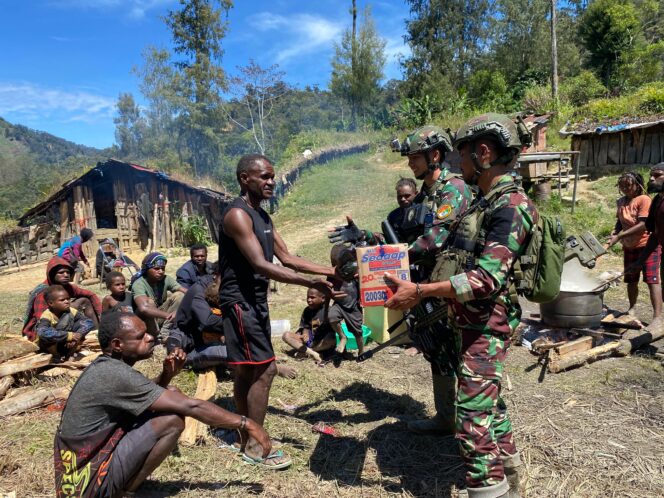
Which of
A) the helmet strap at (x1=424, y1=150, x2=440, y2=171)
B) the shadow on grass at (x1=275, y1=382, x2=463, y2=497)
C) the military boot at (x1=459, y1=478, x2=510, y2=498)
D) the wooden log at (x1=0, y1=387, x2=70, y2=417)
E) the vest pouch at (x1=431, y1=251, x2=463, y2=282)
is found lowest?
the shadow on grass at (x1=275, y1=382, x2=463, y2=497)

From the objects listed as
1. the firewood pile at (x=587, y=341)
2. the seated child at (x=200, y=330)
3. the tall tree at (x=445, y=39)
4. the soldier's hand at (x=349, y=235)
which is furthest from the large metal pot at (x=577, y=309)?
the tall tree at (x=445, y=39)

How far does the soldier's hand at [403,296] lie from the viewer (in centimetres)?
246

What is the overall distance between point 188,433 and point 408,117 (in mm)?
27261

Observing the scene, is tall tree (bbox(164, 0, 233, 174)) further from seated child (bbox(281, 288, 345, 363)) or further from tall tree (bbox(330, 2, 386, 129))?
seated child (bbox(281, 288, 345, 363))

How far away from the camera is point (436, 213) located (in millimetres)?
2973

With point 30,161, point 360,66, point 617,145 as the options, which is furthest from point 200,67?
point 30,161

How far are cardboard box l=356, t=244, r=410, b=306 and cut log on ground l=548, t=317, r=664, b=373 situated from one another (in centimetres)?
298

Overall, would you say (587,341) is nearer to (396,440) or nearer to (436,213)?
(396,440)

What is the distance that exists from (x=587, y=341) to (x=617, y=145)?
13.2 meters

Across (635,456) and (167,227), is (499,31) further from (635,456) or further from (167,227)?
(635,456)

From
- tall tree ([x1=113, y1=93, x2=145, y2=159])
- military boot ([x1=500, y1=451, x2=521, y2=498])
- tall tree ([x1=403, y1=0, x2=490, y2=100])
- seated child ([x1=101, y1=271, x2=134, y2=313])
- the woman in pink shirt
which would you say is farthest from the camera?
tall tree ([x1=113, y1=93, x2=145, y2=159])

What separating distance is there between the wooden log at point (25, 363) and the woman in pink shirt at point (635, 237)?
21.5 feet

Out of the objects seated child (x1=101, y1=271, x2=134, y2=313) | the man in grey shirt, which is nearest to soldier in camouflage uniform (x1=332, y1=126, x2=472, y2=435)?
the man in grey shirt

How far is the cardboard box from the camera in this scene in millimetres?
2645
